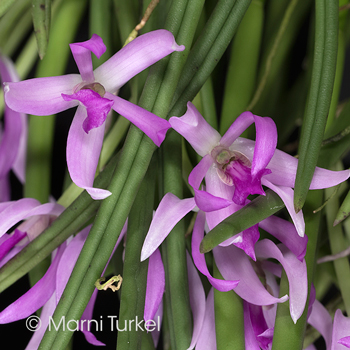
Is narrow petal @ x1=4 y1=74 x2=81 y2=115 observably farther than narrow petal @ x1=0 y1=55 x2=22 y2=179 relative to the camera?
No

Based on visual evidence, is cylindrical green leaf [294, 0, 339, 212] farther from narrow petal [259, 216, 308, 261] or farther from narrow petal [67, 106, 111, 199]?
narrow petal [67, 106, 111, 199]

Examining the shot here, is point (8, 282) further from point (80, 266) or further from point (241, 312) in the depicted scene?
point (241, 312)

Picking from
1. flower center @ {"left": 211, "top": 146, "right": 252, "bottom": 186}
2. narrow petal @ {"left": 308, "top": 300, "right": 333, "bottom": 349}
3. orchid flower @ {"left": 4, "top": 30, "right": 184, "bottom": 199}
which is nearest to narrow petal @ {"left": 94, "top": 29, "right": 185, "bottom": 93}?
orchid flower @ {"left": 4, "top": 30, "right": 184, "bottom": 199}

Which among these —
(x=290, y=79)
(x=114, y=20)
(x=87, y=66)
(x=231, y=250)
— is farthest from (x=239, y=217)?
(x=290, y=79)

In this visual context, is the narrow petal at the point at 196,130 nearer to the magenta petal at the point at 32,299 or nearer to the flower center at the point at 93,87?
the flower center at the point at 93,87

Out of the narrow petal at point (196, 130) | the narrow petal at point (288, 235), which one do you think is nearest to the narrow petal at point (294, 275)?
the narrow petal at point (288, 235)

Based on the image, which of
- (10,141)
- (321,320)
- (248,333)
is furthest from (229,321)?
(10,141)

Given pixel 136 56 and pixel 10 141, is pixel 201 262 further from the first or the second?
pixel 10 141
